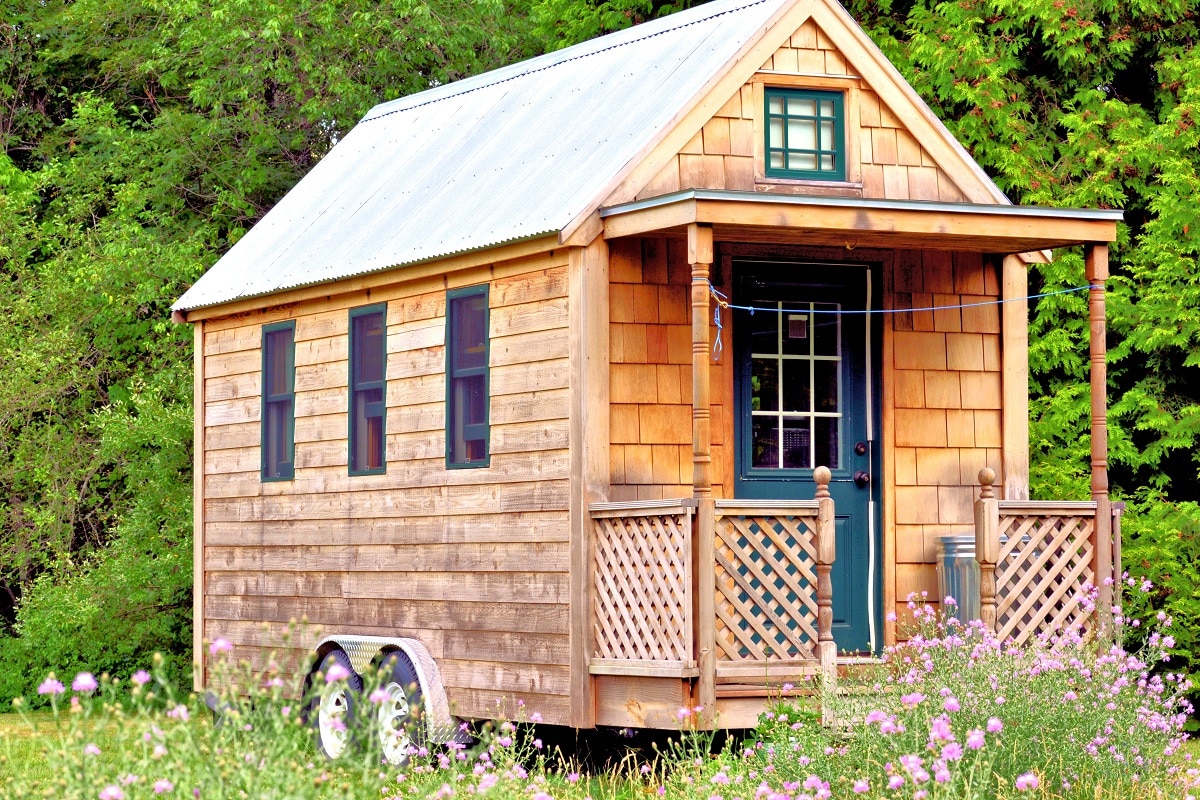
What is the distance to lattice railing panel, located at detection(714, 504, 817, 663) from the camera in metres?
11.1

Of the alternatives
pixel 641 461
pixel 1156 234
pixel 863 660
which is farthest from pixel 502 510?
pixel 1156 234

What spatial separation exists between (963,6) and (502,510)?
8.05 m

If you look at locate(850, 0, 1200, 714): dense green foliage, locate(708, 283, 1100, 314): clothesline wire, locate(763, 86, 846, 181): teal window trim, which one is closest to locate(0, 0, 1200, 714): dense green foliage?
locate(850, 0, 1200, 714): dense green foliage

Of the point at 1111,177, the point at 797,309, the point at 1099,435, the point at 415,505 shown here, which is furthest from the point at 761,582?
the point at 1111,177

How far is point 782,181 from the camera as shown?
41.8 ft

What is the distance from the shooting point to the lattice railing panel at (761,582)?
1112cm

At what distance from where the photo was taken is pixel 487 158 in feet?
47.0

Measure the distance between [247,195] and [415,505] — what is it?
11.1 meters

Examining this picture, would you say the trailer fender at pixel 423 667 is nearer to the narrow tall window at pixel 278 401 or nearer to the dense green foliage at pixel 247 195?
the narrow tall window at pixel 278 401

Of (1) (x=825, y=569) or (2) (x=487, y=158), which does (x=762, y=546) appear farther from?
(2) (x=487, y=158)

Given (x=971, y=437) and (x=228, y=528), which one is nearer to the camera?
(x=971, y=437)

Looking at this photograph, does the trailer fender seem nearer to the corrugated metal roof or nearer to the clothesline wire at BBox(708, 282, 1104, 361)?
the corrugated metal roof

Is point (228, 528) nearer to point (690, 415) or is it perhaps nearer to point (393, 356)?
point (393, 356)

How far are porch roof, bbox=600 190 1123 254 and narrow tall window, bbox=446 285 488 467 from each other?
156 centimetres
